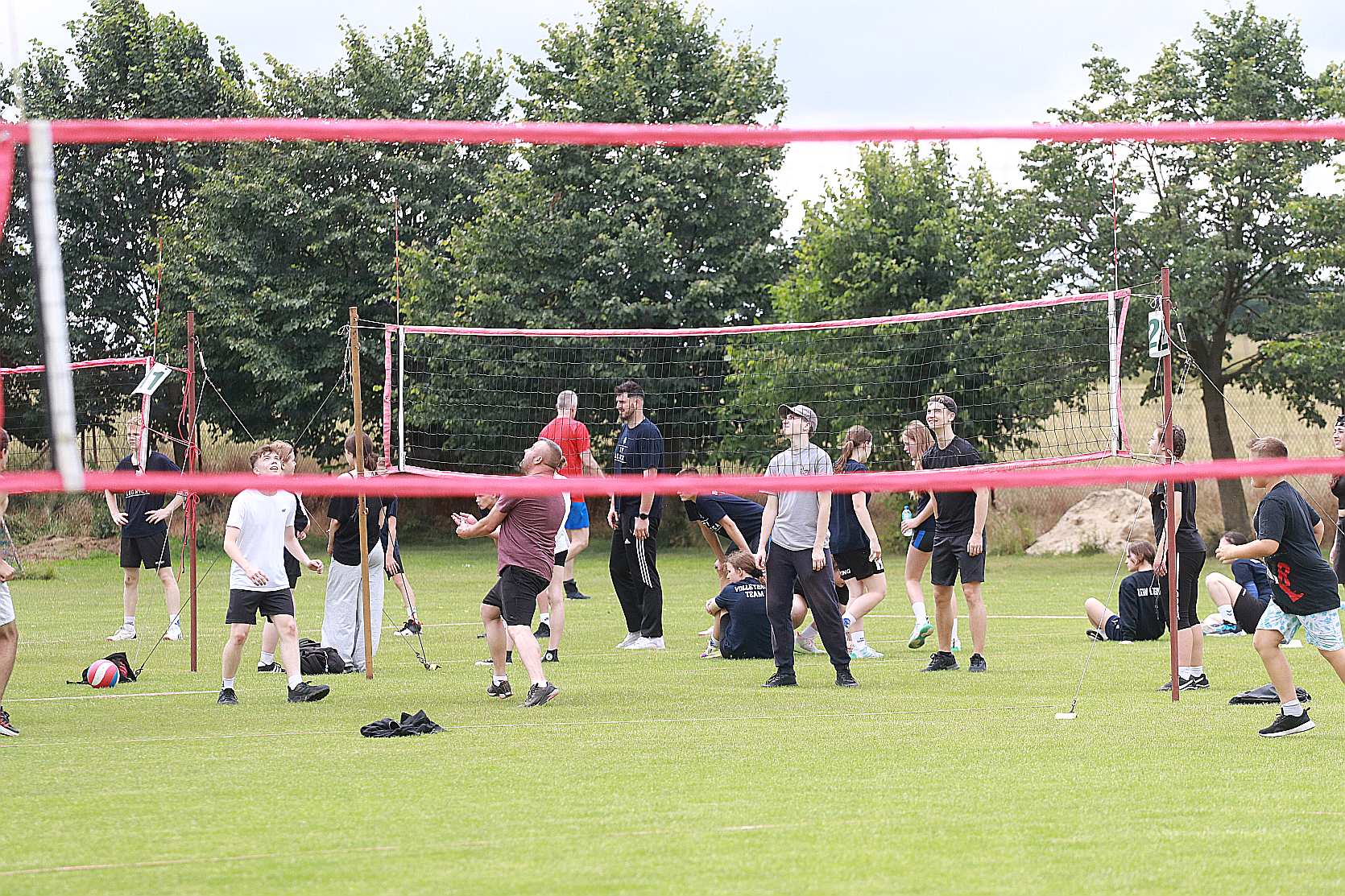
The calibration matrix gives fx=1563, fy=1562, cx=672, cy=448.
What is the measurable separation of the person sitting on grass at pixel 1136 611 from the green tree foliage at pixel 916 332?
6.13m

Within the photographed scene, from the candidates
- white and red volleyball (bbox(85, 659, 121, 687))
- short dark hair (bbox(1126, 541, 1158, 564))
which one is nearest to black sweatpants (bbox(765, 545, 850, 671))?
short dark hair (bbox(1126, 541, 1158, 564))

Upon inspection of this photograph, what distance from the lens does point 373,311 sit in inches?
1272

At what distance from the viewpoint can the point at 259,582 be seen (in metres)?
9.42

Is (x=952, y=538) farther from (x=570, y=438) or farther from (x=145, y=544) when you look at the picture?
(x=145, y=544)

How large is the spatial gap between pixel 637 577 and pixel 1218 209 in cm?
1710

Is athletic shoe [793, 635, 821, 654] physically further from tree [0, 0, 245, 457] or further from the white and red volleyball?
tree [0, 0, 245, 457]

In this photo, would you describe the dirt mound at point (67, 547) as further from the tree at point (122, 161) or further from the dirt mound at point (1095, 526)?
the dirt mound at point (1095, 526)

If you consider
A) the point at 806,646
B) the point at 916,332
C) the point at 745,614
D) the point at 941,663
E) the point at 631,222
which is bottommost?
the point at 806,646

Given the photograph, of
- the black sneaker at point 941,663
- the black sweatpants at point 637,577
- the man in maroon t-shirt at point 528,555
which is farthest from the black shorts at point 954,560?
the man in maroon t-shirt at point 528,555

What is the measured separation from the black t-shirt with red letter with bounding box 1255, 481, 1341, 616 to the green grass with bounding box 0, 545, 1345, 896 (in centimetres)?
69

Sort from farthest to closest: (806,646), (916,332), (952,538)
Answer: (916,332), (806,646), (952,538)

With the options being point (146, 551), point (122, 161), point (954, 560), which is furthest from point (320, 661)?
point (122, 161)

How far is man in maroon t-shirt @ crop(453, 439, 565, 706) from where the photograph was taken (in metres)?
9.43

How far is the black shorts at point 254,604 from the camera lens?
951cm
